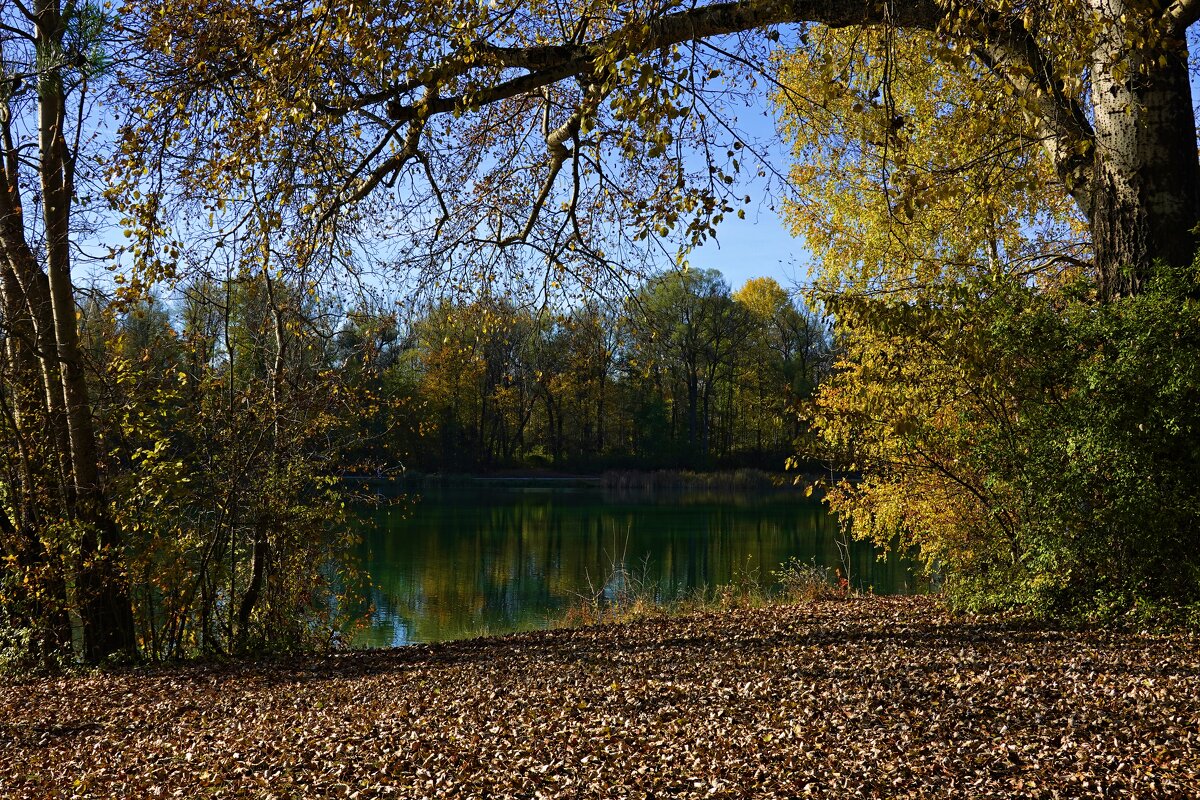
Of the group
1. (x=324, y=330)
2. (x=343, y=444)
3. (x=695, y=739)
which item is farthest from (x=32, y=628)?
(x=695, y=739)

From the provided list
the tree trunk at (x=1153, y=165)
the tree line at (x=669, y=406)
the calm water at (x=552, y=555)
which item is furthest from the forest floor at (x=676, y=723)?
the tree line at (x=669, y=406)

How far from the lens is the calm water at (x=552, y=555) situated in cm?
1369

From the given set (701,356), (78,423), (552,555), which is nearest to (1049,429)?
(78,423)

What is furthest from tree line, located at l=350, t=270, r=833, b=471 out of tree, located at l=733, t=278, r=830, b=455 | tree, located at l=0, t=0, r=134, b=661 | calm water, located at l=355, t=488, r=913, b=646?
tree, located at l=0, t=0, r=134, b=661

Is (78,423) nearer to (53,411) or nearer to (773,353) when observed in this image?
(53,411)

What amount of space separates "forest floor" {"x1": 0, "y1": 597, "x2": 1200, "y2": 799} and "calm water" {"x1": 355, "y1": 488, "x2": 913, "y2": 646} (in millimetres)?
3079

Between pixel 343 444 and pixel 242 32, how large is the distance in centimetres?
407

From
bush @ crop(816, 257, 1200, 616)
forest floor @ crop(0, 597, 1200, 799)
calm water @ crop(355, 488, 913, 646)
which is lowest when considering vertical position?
calm water @ crop(355, 488, 913, 646)

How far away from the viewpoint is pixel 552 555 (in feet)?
64.0

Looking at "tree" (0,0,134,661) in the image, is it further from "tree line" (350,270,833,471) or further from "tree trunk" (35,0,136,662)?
"tree line" (350,270,833,471)

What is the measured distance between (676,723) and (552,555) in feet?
49.6

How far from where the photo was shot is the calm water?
13688 mm

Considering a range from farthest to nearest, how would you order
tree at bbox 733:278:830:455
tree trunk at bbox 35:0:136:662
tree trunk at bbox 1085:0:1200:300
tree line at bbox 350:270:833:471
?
tree at bbox 733:278:830:455 → tree line at bbox 350:270:833:471 → tree trunk at bbox 35:0:136:662 → tree trunk at bbox 1085:0:1200:300

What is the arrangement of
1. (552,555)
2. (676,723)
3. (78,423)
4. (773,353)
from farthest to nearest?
1. (773,353)
2. (552,555)
3. (78,423)
4. (676,723)
